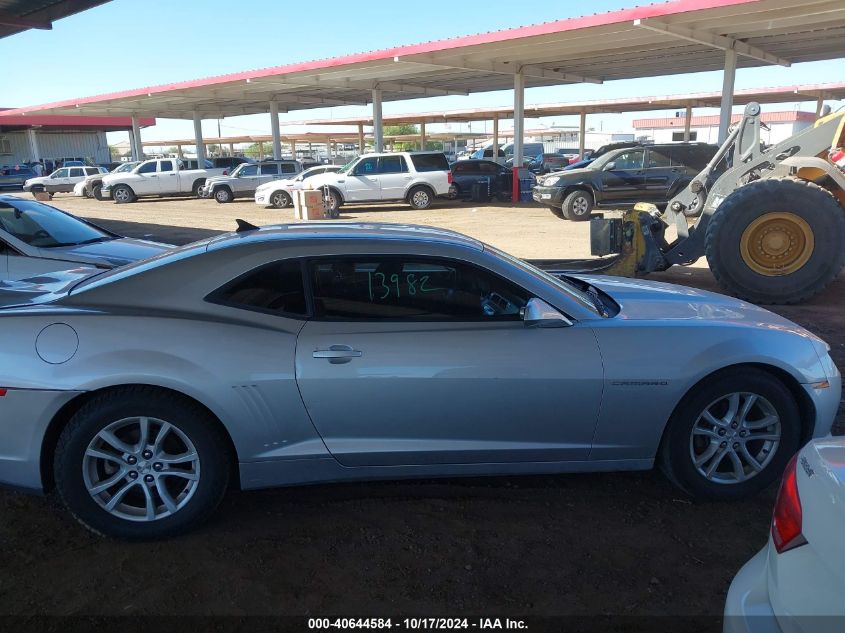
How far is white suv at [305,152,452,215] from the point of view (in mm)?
20500

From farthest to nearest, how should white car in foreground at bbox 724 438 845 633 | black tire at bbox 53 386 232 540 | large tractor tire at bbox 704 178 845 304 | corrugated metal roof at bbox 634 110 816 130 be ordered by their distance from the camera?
1. corrugated metal roof at bbox 634 110 816 130
2. large tractor tire at bbox 704 178 845 304
3. black tire at bbox 53 386 232 540
4. white car in foreground at bbox 724 438 845 633

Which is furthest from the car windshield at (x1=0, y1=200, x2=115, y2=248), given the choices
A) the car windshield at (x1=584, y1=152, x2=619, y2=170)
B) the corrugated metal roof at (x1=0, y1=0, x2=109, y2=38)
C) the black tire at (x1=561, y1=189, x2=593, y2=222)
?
the car windshield at (x1=584, y1=152, x2=619, y2=170)

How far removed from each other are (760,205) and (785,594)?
22.3ft

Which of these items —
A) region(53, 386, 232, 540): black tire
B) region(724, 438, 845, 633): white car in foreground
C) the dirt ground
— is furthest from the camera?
region(53, 386, 232, 540): black tire

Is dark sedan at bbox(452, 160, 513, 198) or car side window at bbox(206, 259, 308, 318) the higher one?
car side window at bbox(206, 259, 308, 318)

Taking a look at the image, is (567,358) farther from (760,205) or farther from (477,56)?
(477,56)

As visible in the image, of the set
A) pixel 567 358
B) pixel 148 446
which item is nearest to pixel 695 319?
pixel 567 358

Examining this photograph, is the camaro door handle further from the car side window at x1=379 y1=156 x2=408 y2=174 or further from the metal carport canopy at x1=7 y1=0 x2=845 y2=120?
the car side window at x1=379 y1=156 x2=408 y2=174

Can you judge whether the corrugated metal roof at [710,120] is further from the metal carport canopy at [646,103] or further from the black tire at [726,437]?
the black tire at [726,437]

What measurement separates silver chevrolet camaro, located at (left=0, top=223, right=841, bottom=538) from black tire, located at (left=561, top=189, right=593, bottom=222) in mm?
13755

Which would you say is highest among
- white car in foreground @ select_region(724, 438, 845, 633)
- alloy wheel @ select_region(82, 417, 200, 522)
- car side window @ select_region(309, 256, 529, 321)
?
car side window @ select_region(309, 256, 529, 321)

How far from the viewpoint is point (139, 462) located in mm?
3020

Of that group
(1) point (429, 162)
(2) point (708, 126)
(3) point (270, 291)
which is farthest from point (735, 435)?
(2) point (708, 126)

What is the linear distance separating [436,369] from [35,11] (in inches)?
538
